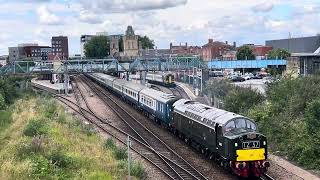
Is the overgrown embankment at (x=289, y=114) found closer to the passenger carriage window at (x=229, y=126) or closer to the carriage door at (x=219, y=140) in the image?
the carriage door at (x=219, y=140)

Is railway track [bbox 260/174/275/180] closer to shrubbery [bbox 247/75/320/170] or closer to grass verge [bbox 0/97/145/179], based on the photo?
shrubbery [bbox 247/75/320/170]

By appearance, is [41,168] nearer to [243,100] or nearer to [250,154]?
[250,154]

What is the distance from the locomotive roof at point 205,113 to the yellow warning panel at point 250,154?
1.69 metres

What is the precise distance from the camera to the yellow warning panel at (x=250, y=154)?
2167cm

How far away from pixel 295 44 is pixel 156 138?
275 ft

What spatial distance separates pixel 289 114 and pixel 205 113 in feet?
29.5

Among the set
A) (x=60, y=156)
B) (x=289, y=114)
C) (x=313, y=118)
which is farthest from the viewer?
(x=289, y=114)

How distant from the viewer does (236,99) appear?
41062 millimetres

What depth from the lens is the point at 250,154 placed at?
71.6 feet

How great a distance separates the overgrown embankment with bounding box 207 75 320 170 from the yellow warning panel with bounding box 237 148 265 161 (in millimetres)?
3965

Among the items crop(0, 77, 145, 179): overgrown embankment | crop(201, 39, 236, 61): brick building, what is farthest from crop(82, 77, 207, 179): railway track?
crop(201, 39, 236, 61): brick building

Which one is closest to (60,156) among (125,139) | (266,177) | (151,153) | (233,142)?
(233,142)

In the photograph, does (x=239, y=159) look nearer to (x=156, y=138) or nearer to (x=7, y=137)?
(x=156, y=138)

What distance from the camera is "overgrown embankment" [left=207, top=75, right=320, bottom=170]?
26.0 m
